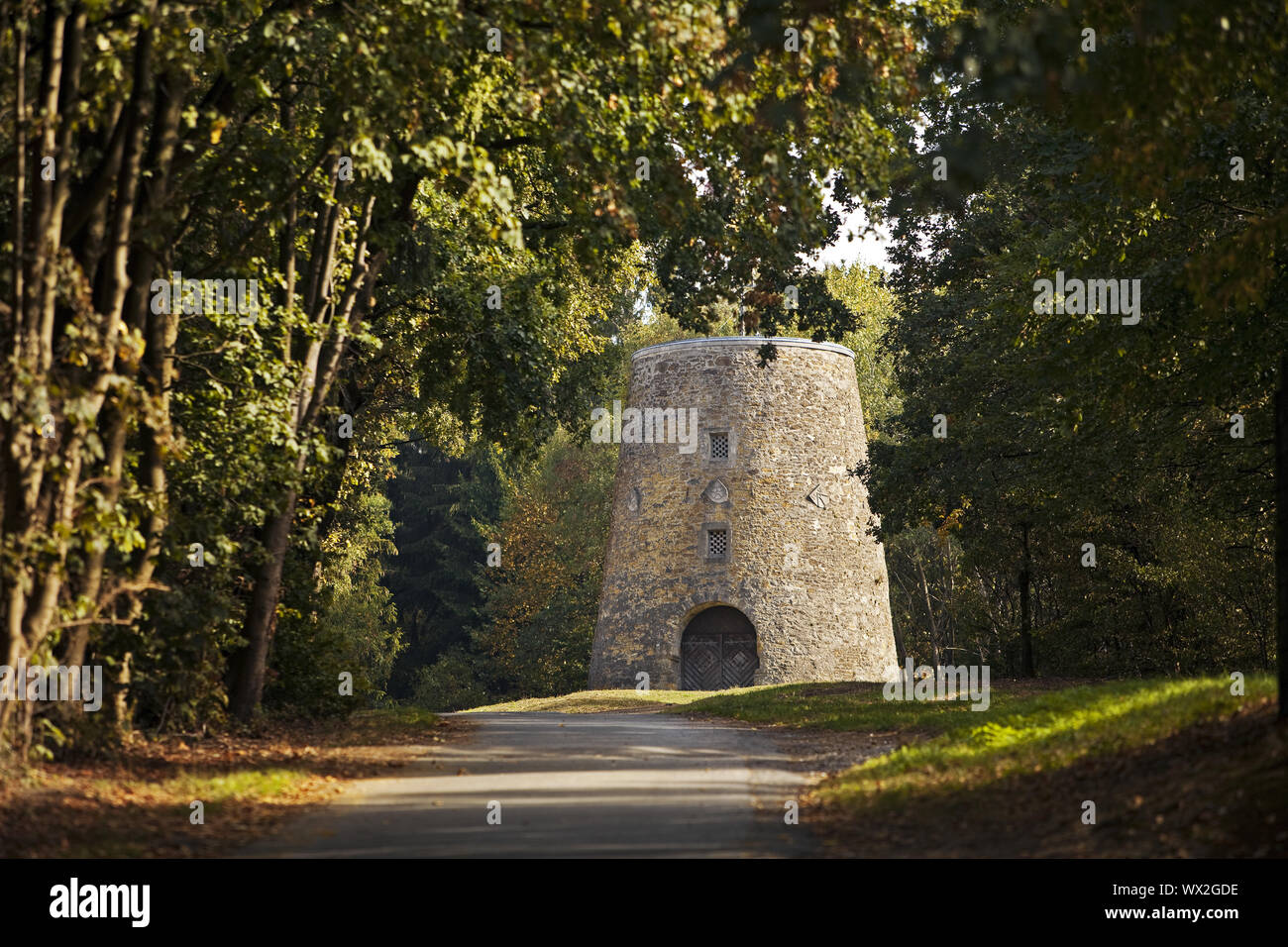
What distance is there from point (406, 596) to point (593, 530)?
11.1 meters

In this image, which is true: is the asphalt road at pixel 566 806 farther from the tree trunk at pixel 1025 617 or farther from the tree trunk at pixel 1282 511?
the tree trunk at pixel 1025 617

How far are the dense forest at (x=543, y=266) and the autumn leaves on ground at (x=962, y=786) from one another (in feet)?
2.95

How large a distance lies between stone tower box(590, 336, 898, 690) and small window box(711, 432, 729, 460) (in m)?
0.02

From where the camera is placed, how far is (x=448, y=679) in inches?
1786

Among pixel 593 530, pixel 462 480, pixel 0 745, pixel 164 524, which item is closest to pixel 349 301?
pixel 164 524

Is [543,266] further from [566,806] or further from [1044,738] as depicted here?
[566,806]

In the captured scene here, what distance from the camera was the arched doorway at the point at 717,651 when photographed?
32688 mm

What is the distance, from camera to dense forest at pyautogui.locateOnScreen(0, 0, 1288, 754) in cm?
986

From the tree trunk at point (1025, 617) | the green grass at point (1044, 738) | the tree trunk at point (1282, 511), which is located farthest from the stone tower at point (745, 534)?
the tree trunk at point (1282, 511)

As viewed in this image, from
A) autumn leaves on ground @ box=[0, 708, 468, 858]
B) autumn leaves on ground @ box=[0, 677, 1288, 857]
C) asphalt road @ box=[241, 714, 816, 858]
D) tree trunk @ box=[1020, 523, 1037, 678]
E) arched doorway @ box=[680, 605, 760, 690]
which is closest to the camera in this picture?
autumn leaves on ground @ box=[0, 677, 1288, 857]

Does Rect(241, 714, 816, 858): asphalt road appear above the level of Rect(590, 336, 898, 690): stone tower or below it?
below

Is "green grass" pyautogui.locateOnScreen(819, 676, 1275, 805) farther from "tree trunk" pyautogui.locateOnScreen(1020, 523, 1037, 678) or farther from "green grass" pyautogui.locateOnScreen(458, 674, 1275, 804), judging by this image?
"tree trunk" pyautogui.locateOnScreen(1020, 523, 1037, 678)

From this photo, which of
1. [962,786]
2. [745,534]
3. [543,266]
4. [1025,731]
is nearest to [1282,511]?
[962,786]

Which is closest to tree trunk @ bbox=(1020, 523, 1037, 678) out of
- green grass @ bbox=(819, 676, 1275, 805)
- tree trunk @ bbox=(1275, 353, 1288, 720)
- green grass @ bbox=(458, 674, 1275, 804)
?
green grass @ bbox=(458, 674, 1275, 804)
